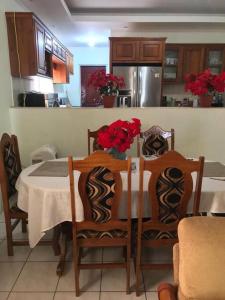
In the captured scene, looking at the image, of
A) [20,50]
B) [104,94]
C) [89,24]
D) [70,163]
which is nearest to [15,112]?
[20,50]

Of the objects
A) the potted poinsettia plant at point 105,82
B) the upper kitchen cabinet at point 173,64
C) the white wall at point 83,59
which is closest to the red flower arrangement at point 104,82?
the potted poinsettia plant at point 105,82

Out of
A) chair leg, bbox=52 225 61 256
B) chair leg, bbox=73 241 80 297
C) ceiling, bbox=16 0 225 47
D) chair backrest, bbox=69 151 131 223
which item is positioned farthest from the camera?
ceiling, bbox=16 0 225 47

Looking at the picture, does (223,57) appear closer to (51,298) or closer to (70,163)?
(70,163)

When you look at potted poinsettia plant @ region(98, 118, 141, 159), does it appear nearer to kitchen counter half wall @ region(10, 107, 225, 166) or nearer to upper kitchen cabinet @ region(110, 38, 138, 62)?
kitchen counter half wall @ region(10, 107, 225, 166)

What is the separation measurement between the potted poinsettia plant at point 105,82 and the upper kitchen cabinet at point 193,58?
8.94 ft

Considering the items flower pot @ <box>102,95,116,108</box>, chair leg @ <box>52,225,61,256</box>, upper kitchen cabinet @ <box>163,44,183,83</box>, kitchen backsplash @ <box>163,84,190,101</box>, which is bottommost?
chair leg @ <box>52,225,61,256</box>

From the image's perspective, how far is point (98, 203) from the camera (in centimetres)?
156

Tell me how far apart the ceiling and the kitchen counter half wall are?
167 cm

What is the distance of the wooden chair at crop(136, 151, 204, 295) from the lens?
4.89ft

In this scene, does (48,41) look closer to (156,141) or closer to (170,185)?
(156,141)

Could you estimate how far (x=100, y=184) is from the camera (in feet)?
4.96

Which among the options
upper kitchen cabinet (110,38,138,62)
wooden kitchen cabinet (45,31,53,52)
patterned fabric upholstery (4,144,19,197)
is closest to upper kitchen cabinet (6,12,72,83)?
wooden kitchen cabinet (45,31,53,52)

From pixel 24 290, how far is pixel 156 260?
101 centimetres

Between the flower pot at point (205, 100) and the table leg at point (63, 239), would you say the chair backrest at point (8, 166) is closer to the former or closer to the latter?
the table leg at point (63, 239)
